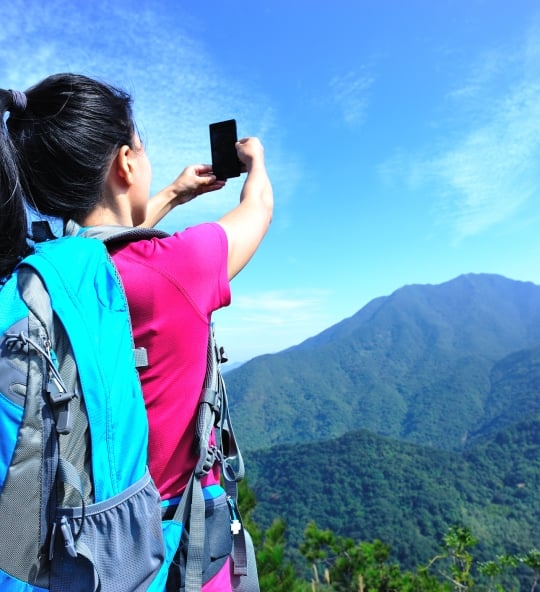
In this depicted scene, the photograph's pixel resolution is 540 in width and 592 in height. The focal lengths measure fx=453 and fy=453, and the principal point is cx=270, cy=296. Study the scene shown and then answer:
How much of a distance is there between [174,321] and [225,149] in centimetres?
63

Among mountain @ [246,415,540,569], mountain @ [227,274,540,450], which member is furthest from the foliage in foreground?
mountain @ [227,274,540,450]

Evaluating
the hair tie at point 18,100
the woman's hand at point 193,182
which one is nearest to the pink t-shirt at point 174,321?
the hair tie at point 18,100

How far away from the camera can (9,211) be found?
825 mm

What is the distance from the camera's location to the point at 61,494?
28.0 inches

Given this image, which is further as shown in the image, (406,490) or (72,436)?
(406,490)

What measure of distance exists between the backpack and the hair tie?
32cm

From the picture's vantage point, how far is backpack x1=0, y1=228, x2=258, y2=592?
68cm

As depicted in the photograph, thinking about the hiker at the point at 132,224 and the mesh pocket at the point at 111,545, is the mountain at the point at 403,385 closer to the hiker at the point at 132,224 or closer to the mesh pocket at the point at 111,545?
the hiker at the point at 132,224

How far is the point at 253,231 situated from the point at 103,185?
0.34 meters

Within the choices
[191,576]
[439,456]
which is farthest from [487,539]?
[191,576]

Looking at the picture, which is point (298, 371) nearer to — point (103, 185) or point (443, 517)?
point (443, 517)

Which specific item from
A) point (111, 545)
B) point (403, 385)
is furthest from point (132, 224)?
point (403, 385)

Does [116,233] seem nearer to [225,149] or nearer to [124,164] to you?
[124,164]

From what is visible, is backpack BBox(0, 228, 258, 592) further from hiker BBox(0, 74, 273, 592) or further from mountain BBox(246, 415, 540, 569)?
mountain BBox(246, 415, 540, 569)
